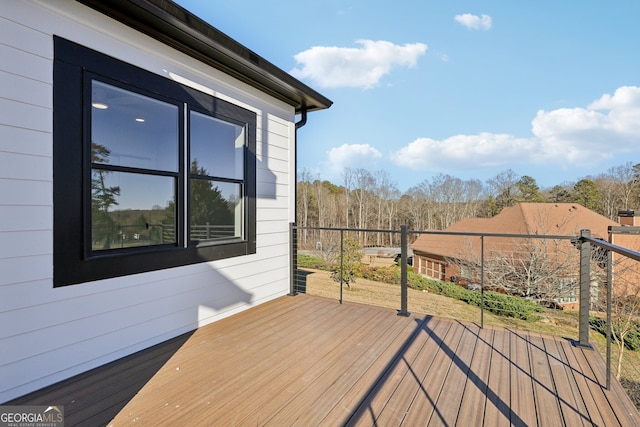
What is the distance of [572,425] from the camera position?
1512 millimetres

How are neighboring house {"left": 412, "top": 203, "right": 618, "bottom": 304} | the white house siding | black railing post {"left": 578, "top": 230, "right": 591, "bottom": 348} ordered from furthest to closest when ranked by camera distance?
neighboring house {"left": 412, "top": 203, "right": 618, "bottom": 304} → black railing post {"left": 578, "top": 230, "right": 591, "bottom": 348} → the white house siding

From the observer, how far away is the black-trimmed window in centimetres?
195

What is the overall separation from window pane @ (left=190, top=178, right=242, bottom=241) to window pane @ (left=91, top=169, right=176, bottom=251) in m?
0.24

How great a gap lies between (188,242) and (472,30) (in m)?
9.53

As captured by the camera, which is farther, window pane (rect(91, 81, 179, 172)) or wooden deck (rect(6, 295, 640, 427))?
window pane (rect(91, 81, 179, 172))

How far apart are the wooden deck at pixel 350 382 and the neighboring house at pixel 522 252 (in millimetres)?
4730

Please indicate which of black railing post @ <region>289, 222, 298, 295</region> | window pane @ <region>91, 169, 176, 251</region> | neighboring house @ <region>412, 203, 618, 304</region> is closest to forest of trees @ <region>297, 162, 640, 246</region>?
neighboring house @ <region>412, 203, 618, 304</region>

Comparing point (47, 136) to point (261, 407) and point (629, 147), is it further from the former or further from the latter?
point (629, 147)

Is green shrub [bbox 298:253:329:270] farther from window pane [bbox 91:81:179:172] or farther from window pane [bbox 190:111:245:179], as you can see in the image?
window pane [bbox 91:81:179:172]

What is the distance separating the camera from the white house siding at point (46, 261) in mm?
1719

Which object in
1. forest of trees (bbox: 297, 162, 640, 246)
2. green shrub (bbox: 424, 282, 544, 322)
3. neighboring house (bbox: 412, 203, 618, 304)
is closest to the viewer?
green shrub (bbox: 424, 282, 544, 322)

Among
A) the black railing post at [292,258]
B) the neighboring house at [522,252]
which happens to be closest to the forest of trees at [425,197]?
the neighboring house at [522,252]

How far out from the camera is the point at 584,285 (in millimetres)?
2438

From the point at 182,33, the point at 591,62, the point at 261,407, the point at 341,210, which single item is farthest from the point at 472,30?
the point at 341,210
